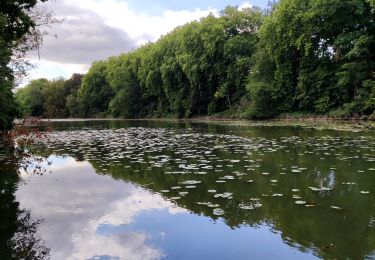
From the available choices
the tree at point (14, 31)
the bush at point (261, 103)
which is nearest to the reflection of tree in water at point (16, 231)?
the tree at point (14, 31)

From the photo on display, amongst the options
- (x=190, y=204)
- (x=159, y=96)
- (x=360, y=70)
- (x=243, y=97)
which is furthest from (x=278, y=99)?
(x=190, y=204)

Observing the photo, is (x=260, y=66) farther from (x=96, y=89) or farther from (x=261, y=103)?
(x=96, y=89)

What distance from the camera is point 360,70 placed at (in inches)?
1196

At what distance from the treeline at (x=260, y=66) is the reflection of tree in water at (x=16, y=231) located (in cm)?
1851

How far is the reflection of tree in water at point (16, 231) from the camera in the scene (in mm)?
4918

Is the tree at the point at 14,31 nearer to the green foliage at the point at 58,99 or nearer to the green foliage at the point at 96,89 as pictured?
the green foliage at the point at 96,89

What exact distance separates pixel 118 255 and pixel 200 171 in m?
5.33

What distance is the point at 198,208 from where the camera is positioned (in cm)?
673

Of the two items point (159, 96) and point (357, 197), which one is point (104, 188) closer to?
point (357, 197)

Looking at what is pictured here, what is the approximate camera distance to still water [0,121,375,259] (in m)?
5.00

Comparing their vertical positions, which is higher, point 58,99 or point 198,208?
point 58,99

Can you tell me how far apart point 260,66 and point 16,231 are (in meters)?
38.9

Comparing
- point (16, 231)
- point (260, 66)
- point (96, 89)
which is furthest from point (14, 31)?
point (96, 89)

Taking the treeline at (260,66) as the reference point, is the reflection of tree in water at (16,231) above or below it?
below
